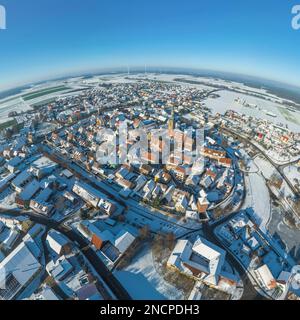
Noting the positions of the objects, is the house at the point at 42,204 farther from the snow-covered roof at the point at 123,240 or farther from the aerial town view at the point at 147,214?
the snow-covered roof at the point at 123,240

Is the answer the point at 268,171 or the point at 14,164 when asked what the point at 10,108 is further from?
the point at 268,171

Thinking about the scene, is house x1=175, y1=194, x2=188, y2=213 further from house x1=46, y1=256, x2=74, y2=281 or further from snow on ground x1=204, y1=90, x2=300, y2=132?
snow on ground x1=204, y1=90, x2=300, y2=132

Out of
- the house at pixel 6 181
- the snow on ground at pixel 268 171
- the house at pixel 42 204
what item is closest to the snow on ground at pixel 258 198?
the snow on ground at pixel 268 171

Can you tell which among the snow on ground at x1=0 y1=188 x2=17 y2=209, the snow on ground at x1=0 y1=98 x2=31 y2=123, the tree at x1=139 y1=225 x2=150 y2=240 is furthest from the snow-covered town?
the snow on ground at x1=0 y1=98 x2=31 y2=123

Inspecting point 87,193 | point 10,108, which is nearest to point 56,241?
point 87,193

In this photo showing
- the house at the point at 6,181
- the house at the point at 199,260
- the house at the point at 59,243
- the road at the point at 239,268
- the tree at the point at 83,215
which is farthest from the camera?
the house at the point at 6,181

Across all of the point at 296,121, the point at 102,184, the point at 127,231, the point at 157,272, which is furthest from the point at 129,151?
the point at 296,121
